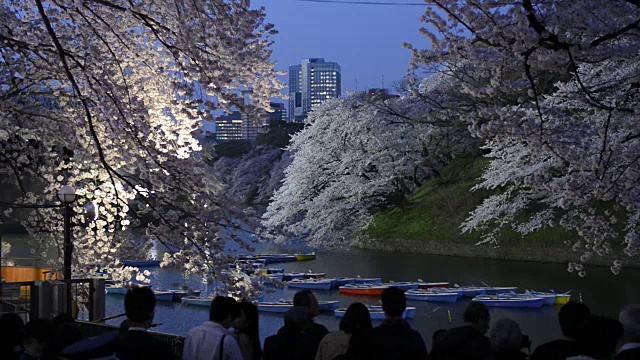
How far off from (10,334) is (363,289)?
15203 millimetres

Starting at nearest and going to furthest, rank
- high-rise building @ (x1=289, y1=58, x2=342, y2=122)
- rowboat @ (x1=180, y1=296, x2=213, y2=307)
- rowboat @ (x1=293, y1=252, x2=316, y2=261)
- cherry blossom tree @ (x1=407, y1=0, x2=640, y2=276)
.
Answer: cherry blossom tree @ (x1=407, y1=0, x2=640, y2=276)
rowboat @ (x1=180, y1=296, x2=213, y2=307)
rowboat @ (x1=293, y1=252, x2=316, y2=261)
high-rise building @ (x1=289, y1=58, x2=342, y2=122)

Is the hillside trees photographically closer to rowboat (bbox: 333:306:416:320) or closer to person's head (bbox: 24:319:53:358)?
rowboat (bbox: 333:306:416:320)

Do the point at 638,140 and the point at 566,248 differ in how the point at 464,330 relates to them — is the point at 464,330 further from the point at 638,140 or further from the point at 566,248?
Answer: the point at 566,248

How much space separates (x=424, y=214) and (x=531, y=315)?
11941 millimetres

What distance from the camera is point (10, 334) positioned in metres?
3.65

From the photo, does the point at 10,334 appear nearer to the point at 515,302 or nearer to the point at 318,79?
the point at 515,302

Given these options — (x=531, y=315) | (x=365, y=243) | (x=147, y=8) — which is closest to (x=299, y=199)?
(x=365, y=243)

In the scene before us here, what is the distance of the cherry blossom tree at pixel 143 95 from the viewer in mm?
5887

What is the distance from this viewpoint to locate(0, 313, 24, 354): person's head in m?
3.63

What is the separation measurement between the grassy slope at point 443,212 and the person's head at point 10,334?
20364 millimetres

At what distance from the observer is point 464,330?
3572mm

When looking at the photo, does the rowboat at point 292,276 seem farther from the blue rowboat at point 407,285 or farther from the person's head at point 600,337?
the person's head at point 600,337

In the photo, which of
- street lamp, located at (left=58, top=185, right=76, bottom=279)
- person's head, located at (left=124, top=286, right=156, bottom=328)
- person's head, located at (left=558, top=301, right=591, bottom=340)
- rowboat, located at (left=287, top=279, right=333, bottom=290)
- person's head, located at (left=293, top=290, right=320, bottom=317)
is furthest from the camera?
rowboat, located at (left=287, top=279, right=333, bottom=290)

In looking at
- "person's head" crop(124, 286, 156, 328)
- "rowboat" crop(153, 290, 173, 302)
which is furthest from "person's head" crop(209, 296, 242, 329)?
"rowboat" crop(153, 290, 173, 302)
